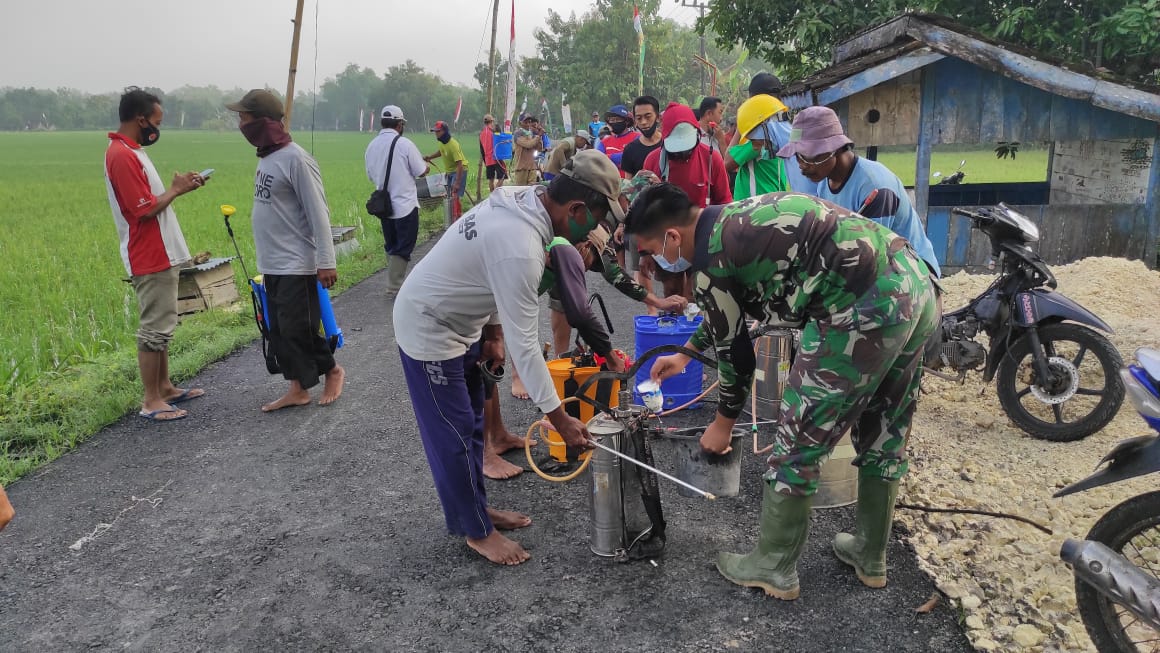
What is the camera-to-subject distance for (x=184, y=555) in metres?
3.48

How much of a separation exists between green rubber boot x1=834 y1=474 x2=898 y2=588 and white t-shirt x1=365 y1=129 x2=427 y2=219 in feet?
19.8

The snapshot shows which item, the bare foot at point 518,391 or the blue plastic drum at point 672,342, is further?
the bare foot at point 518,391

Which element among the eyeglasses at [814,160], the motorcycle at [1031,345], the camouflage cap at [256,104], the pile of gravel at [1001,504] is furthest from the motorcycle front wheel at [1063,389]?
the camouflage cap at [256,104]

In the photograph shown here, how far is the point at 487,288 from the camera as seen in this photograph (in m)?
2.99

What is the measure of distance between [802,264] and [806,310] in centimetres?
21

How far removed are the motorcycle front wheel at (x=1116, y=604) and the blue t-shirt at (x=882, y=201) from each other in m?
1.56

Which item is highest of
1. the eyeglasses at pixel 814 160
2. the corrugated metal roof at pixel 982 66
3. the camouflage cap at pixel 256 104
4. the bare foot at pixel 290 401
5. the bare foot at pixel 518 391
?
the corrugated metal roof at pixel 982 66

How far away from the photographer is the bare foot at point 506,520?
3.62 meters

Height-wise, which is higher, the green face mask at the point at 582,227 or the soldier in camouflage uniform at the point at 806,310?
the green face mask at the point at 582,227

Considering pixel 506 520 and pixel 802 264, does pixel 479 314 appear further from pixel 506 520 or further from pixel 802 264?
pixel 802 264

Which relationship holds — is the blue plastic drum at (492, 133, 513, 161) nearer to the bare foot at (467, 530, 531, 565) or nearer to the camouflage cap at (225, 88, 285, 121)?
the camouflage cap at (225, 88, 285, 121)

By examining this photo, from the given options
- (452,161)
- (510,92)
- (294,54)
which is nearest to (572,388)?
(294,54)

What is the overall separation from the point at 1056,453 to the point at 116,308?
9.06 m

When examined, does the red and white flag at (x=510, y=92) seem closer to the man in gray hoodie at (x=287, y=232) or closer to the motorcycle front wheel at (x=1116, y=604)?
the man in gray hoodie at (x=287, y=232)
